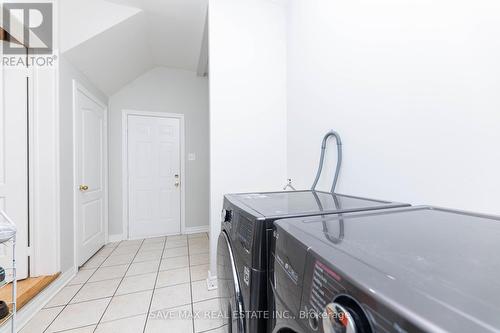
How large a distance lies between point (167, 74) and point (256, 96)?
207 centimetres

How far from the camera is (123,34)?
225cm

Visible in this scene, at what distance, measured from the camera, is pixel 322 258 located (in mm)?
382

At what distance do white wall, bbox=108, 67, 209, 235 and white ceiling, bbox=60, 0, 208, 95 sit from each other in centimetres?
26

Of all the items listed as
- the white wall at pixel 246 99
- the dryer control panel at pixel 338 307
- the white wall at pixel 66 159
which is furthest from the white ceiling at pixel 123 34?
the dryer control panel at pixel 338 307

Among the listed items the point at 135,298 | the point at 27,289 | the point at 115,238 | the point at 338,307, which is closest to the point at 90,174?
the point at 115,238

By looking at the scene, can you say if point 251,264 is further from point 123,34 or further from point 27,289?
point 123,34

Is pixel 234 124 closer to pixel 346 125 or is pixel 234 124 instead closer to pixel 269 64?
pixel 269 64

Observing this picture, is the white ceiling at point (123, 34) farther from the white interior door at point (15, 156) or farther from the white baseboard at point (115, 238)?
the white baseboard at point (115, 238)

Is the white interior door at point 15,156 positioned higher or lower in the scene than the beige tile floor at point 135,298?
higher

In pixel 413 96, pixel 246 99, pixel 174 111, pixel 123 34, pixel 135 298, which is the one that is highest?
pixel 123 34

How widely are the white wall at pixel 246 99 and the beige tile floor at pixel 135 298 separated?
352 millimetres

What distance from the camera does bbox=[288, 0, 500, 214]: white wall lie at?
753 millimetres

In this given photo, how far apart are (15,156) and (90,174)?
0.83m

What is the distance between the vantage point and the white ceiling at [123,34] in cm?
198
